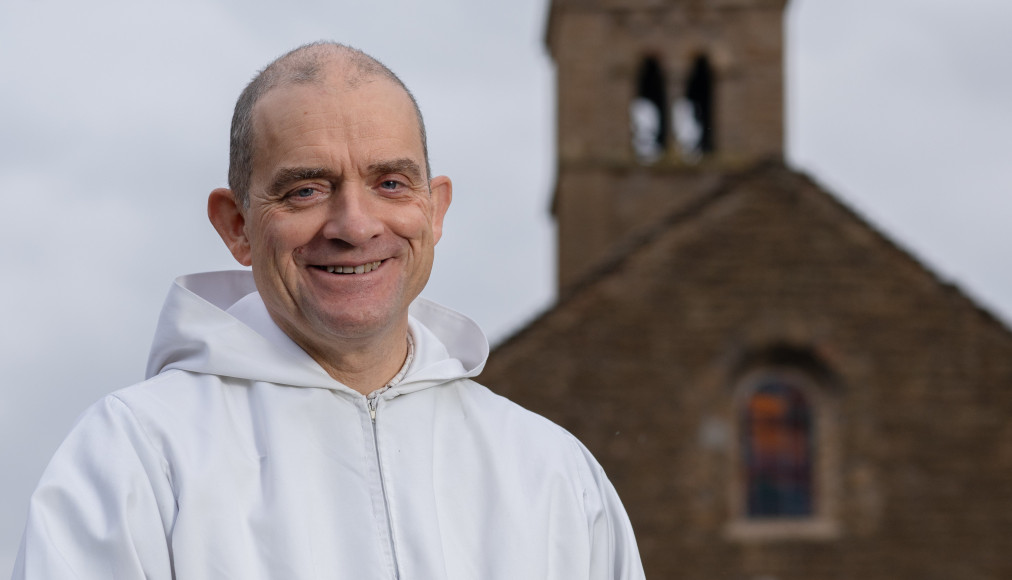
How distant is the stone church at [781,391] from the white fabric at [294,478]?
1215 centimetres

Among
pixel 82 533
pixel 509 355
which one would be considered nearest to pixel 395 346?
pixel 82 533

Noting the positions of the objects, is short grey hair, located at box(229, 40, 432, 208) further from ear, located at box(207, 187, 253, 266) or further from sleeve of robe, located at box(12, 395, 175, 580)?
sleeve of robe, located at box(12, 395, 175, 580)

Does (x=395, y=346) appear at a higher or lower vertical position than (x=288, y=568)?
higher

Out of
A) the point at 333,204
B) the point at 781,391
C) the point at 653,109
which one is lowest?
the point at 781,391

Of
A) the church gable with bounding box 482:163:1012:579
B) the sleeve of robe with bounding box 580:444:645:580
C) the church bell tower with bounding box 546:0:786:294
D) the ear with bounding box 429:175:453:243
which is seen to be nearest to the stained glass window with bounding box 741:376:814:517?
the church gable with bounding box 482:163:1012:579

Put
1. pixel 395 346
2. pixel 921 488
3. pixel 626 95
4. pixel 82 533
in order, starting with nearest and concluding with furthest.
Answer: pixel 82 533, pixel 395 346, pixel 921 488, pixel 626 95

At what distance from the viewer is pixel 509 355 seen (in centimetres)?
1546

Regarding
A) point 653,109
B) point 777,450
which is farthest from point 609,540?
point 653,109

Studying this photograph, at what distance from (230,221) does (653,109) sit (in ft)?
67.6

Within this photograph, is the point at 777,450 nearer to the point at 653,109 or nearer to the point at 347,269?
the point at 653,109

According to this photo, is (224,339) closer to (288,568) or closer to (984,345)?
(288,568)

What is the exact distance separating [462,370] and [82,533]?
874mm

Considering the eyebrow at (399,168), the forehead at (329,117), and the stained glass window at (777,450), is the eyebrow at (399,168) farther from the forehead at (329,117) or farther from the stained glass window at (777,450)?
the stained glass window at (777,450)

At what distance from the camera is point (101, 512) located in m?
2.35
